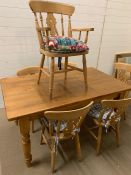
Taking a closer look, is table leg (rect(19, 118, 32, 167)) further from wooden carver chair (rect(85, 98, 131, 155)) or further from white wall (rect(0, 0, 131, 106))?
white wall (rect(0, 0, 131, 106))

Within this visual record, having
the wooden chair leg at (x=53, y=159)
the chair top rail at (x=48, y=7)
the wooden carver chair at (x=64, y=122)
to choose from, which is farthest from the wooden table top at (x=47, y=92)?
the chair top rail at (x=48, y=7)

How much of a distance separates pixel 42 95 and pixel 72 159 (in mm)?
707

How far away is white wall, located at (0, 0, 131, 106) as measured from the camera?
214cm

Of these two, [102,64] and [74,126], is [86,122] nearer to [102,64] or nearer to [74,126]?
[74,126]

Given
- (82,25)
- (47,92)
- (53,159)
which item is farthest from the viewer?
(82,25)

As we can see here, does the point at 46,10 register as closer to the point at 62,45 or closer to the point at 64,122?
the point at 62,45

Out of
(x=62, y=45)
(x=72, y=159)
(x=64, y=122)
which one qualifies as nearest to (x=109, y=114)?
(x=64, y=122)

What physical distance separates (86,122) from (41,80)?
2.69 feet

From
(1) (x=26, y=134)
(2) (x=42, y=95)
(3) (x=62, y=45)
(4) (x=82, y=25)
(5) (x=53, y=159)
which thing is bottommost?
(5) (x=53, y=159)

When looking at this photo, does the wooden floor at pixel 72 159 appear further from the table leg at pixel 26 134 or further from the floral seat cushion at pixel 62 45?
the floral seat cushion at pixel 62 45

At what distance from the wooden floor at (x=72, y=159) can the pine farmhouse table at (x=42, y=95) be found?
0.14 metres

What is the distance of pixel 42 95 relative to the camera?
4.91 feet

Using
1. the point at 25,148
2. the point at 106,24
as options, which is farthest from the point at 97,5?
the point at 25,148

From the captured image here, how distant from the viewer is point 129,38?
3.10 meters
